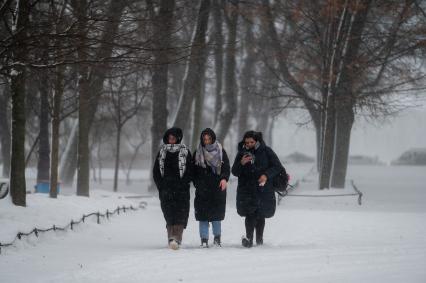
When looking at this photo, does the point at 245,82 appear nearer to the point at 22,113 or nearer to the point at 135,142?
the point at 22,113

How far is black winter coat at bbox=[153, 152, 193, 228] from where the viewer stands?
9195mm

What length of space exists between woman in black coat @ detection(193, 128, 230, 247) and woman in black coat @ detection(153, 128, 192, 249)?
19cm

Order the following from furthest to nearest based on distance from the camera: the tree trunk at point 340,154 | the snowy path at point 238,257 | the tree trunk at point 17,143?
the tree trunk at point 340,154, the tree trunk at point 17,143, the snowy path at point 238,257

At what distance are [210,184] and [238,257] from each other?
1896 millimetres

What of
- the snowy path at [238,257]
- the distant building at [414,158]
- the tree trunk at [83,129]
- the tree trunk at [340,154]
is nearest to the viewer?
the snowy path at [238,257]

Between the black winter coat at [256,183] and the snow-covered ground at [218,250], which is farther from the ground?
the black winter coat at [256,183]

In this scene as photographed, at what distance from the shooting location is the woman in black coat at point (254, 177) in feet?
29.8

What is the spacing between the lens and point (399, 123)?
131m

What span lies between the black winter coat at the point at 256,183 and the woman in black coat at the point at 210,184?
0.22 meters

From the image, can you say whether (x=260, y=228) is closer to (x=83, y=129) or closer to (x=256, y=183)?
(x=256, y=183)

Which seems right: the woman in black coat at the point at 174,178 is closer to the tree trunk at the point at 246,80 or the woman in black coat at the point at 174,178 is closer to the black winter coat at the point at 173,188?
the black winter coat at the point at 173,188

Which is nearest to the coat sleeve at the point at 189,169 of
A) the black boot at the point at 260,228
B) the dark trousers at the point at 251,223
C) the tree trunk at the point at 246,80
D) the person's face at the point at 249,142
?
the person's face at the point at 249,142

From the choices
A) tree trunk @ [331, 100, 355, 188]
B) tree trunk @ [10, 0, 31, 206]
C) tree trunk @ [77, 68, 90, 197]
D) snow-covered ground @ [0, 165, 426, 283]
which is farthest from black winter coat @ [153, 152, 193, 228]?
tree trunk @ [331, 100, 355, 188]

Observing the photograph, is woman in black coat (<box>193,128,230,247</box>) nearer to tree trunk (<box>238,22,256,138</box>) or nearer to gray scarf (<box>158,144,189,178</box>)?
gray scarf (<box>158,144,189,178</box>)
